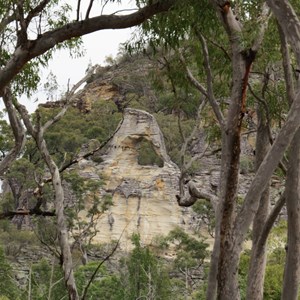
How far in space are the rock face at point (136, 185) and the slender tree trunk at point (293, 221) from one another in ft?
65.0

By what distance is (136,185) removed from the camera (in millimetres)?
26219

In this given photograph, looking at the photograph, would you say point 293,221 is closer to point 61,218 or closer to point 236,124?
point 236,124

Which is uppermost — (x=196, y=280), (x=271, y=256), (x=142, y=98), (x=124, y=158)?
(x=142, y=98)

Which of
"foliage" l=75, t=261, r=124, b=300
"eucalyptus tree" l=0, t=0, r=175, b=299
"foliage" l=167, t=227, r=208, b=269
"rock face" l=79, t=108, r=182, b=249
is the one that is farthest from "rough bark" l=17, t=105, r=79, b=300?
"rock face" l=79, t=108, r=182, b=249

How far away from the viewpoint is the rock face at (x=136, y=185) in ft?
81.4

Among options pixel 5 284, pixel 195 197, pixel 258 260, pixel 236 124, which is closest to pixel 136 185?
pixel 5 284

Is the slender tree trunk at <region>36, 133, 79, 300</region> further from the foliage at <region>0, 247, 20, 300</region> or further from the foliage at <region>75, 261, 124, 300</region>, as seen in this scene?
the foliage at <region>0, 247, 20, 300</region>

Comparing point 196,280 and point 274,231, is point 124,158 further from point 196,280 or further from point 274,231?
point 274,231

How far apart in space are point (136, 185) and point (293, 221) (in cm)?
2202

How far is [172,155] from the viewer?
29406 mm

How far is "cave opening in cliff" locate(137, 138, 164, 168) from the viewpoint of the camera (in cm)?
2738

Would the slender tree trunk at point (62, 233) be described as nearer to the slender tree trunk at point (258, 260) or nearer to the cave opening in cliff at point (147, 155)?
the slender tree trunk at point (258, 260)

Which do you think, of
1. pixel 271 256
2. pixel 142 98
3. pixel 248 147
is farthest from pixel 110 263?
pixel 142 98

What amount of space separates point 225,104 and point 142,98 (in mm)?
26760
